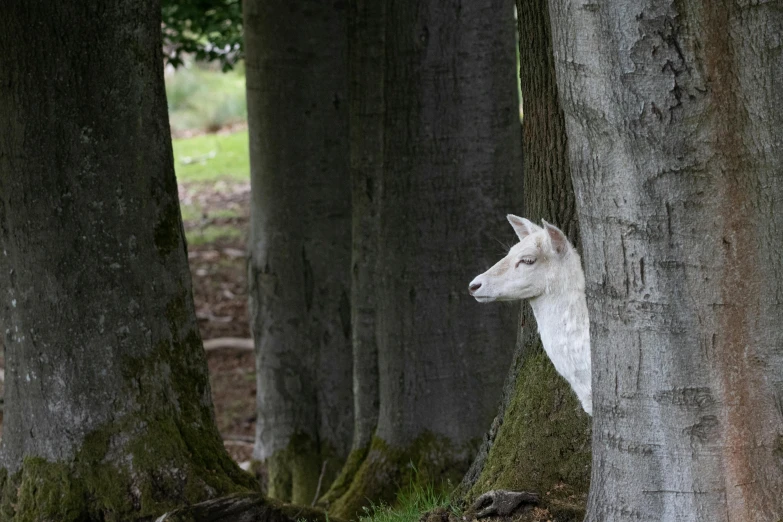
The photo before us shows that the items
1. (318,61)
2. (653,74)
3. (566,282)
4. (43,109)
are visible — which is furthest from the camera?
(318,61)

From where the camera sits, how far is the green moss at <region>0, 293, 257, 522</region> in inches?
202

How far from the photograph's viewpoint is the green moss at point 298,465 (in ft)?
28.4

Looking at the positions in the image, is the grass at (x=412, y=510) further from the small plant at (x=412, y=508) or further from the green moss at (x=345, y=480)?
the green moss at (x=345, y=480)

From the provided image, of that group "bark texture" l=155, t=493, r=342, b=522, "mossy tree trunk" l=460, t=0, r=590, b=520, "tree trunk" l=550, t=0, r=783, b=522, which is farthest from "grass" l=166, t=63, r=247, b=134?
"tree trunk" l=550, t=0, r=783, b=522

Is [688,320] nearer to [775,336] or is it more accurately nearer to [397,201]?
[775,336]

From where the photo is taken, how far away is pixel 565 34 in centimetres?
333

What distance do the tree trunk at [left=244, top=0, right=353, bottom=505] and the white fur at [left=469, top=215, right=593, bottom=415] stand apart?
13.2 feet

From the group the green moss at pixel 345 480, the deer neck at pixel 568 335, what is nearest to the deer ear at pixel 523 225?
the deer neck at pixel 568 335

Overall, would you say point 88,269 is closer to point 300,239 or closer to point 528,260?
point 528,260

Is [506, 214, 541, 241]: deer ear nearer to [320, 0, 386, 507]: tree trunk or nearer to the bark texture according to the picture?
the bark texture

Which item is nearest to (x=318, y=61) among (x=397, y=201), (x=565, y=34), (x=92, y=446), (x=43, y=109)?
(x=397, y=201)

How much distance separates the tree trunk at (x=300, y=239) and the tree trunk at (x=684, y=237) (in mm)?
4961

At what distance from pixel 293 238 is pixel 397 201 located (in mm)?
1968

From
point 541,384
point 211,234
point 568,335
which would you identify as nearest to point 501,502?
point 541,384
